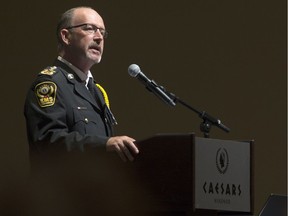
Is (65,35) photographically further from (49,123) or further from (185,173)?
(185,173)

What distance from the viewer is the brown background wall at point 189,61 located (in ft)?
17.5

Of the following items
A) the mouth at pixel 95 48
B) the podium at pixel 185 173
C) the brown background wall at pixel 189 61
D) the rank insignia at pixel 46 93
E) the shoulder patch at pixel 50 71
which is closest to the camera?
the podium at pixel 185 173

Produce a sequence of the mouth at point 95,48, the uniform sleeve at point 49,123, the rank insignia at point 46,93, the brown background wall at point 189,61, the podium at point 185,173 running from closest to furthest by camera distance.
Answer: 1. the podium at point 185,173
2. the uniform sleeve at point 49,123
3. the rank insignia at point 46,93
4. the mouth at point 95,48
5. the brown background wall at point 189,61

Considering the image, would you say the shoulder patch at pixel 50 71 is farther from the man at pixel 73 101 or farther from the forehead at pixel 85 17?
the forehead at pixel 85 17

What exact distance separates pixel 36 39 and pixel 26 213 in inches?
86.1

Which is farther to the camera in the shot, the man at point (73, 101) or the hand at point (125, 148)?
the man at point (73, 101)

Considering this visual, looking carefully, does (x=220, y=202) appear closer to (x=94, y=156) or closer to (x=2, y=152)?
(x=94, y=156)

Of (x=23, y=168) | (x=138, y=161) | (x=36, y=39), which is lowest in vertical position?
(x=23, y=168)

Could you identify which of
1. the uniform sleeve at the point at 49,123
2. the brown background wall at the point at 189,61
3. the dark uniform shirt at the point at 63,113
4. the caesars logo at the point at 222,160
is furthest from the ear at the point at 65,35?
the brown background wall at the point at 189,61

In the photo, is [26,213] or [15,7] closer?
Result: [26,213]

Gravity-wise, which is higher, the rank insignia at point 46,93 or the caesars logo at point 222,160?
the rank insignia at point 46,93

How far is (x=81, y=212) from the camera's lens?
10.6ft

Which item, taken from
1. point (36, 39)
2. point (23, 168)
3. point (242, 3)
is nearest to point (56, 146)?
point (23, 168)

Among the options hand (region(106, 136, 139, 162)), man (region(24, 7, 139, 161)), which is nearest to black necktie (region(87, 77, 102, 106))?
man (region(24, 7, 139, 161))
